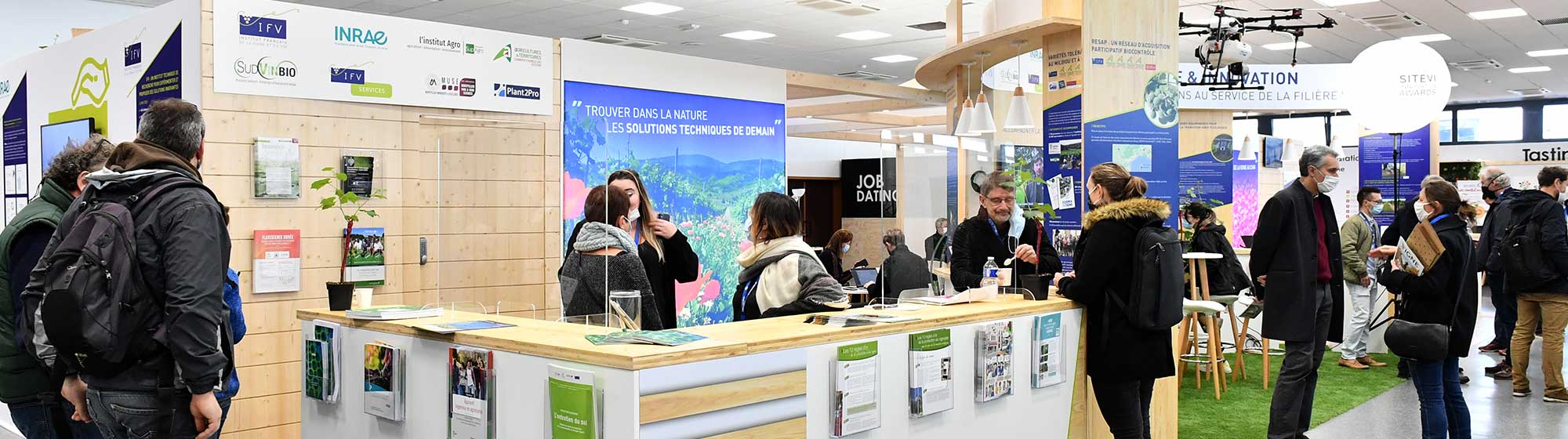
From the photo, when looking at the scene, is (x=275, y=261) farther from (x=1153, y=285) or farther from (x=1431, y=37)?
(x=1431, y=37)

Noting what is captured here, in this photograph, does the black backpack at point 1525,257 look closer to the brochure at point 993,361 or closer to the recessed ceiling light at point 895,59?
the brochure at point 993,361

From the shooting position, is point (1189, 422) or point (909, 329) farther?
point (1189, 422)

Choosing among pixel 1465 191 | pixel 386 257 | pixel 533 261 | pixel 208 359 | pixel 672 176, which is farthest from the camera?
pixel 1465 191

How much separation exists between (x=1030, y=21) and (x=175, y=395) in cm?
357

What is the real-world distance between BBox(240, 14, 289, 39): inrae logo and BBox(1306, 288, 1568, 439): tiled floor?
543 centimetres

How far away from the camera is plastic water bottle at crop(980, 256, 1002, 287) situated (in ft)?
13.6

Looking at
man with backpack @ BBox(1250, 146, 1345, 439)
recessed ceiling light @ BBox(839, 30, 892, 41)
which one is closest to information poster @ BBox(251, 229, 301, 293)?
man with backpack @ BBox(1250, 146, 1345, 439)

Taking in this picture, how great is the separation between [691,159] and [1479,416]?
15.7 ft

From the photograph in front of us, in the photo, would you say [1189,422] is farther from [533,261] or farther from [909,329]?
[533,261]

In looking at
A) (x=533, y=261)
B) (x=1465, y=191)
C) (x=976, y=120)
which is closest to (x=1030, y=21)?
(x=976, y=120)

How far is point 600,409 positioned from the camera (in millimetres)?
2646

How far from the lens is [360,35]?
17.3 ft

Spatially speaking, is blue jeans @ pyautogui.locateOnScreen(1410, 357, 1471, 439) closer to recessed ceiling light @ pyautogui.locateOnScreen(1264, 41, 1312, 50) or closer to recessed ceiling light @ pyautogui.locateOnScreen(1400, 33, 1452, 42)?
recessed ceiling light @ pyautogui.locateOnScreen(1400, 33, 1452, 42)

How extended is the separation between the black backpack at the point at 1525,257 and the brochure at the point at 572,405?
5958 mm
